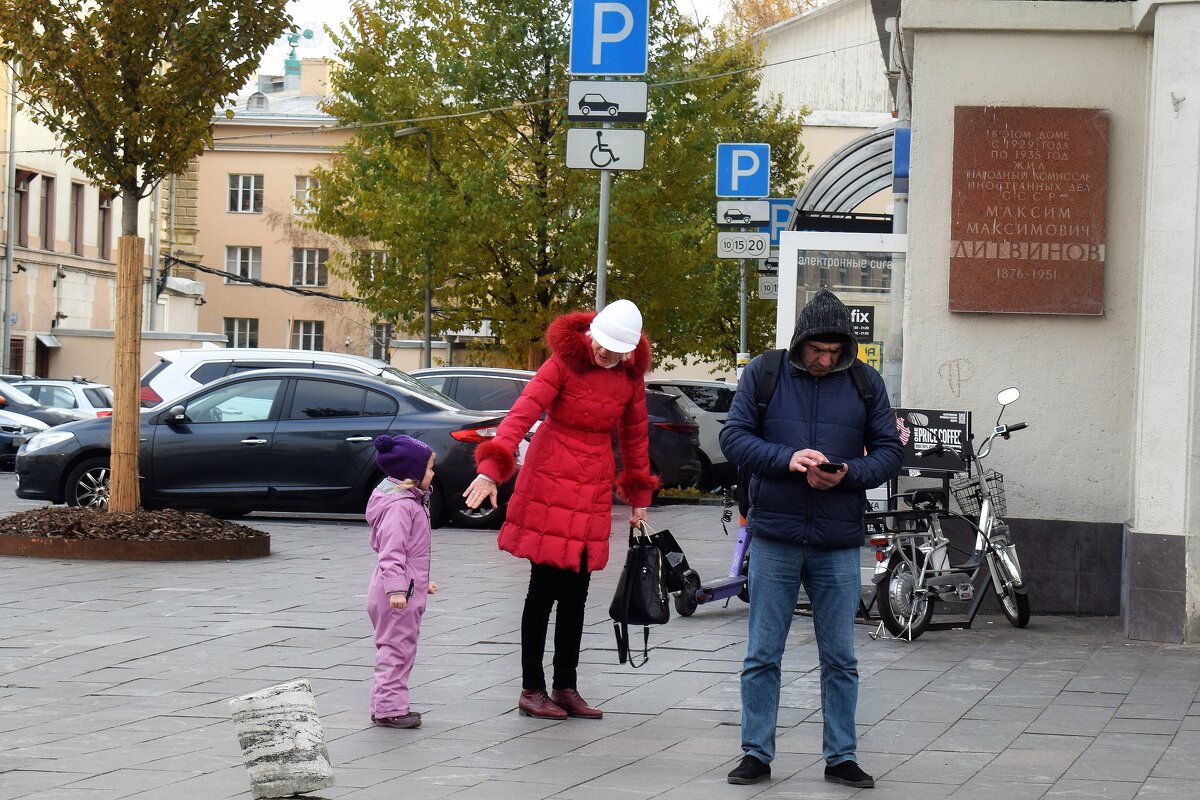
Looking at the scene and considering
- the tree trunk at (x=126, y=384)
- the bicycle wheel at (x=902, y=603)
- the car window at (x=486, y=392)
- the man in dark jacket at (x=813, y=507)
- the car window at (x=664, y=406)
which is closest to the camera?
the man in dark jacket at (x=813, y=507)

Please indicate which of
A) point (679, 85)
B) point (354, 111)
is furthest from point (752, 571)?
point (354, 111)

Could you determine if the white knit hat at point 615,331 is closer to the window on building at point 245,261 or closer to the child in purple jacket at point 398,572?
the child in purple jacket at point 398,572

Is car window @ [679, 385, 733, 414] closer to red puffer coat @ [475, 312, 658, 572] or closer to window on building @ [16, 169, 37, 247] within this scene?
red puffer coat @ [475, 312, 658, 572]

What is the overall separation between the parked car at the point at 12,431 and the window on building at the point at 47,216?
21790mm

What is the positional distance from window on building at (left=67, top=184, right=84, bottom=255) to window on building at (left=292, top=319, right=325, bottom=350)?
55.5 feet

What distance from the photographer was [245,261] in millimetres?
68625

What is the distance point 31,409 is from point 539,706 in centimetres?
2372

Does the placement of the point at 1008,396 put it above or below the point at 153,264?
below

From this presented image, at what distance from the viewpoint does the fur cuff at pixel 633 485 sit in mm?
7570

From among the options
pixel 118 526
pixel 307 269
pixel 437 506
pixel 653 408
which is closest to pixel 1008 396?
pixel 118 526

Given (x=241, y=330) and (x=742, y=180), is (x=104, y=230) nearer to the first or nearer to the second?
(x=241, y=330)

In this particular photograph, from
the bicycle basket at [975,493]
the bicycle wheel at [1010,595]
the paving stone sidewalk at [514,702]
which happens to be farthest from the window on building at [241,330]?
the bicycle wheel at [1010,595]

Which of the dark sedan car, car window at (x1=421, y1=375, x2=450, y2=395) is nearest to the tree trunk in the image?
the dark sedan car

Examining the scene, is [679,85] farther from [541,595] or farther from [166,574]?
[541,595]
